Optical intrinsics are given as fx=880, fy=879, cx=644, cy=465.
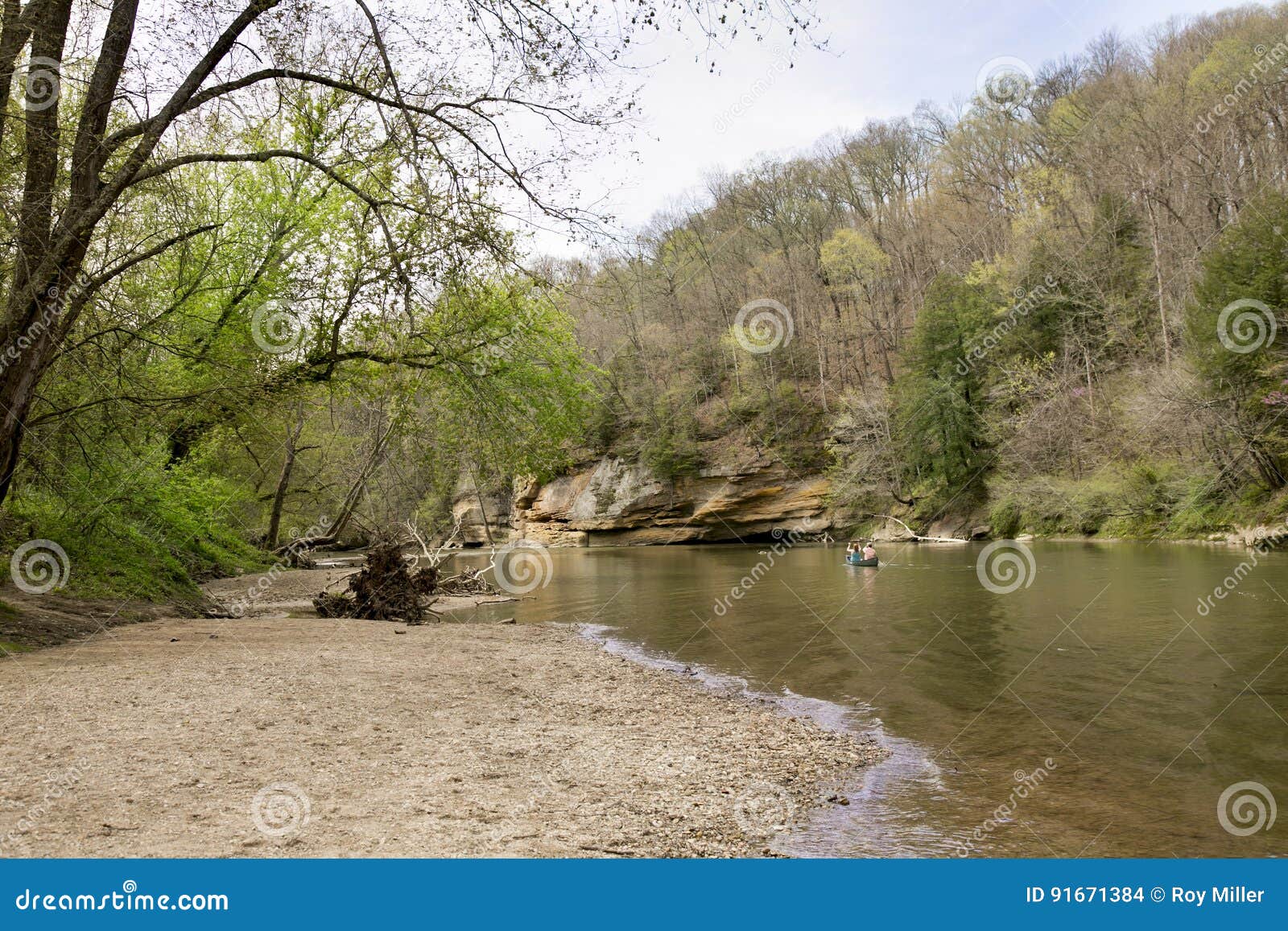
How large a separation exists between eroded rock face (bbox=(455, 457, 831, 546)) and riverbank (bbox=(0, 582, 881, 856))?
47487 mm

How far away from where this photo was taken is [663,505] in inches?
2424

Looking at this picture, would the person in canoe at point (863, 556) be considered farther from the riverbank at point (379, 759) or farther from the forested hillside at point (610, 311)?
the riverbank at point (379, 759)

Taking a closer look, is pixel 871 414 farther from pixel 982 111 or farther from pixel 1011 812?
pixel 1011 812

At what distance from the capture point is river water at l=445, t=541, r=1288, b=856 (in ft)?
20.1

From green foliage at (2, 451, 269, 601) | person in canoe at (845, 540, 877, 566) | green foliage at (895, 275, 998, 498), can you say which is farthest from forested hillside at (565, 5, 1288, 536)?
person in canoe at (845, 540, 877, 566)

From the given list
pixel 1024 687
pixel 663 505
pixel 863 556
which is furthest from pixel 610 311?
pixel 663 505

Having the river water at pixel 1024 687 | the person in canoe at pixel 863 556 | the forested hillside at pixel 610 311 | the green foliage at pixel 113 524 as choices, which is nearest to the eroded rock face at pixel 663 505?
the forested hillside at pixel 610 311

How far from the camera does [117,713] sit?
281 inches

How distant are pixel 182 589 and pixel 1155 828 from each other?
17071 mm

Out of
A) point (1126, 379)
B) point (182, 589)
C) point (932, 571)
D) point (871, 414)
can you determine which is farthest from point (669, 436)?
point (182, 589)

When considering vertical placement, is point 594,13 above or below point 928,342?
below

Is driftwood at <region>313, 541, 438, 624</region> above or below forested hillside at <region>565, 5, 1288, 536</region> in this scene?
below

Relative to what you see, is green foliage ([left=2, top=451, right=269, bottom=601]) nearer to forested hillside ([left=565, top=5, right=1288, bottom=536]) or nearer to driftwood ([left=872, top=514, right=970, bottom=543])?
forested hillside ([left=565, top=5, right=1288, bottom=536])

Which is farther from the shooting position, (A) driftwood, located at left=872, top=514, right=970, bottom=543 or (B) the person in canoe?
(A) driftwood, located at left=872, top=514, right=970, bottom=543
